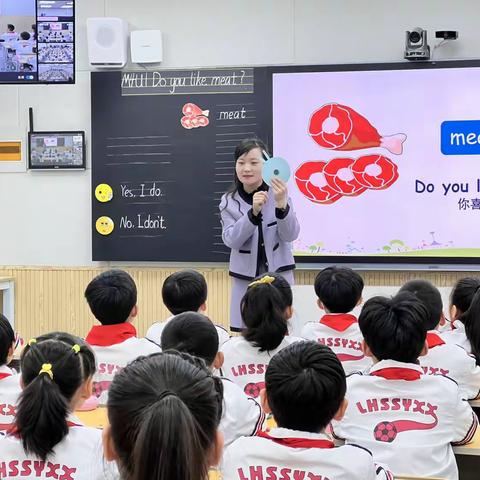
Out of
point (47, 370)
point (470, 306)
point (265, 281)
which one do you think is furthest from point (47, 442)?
point (470, 306)

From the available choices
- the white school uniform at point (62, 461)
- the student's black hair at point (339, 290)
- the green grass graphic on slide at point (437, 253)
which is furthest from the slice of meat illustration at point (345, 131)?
the white school uniform at point (62, 461)

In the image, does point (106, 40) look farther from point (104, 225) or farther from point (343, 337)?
point (343, 337)

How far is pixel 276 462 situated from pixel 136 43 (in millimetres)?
4644

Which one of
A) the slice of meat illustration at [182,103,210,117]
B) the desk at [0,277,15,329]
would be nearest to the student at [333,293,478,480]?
the slice of meat illustration at [182,103,210,117]

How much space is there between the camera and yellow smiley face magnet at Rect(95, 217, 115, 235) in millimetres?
5770

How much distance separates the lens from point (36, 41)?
5457mm

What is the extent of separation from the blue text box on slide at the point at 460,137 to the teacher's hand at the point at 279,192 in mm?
2150

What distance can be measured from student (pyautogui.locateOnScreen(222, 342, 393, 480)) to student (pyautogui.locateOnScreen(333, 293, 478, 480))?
17.9 inches

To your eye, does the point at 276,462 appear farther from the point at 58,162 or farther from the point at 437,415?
the point at 58,162

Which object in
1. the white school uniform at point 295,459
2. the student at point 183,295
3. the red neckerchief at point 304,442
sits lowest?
the white school uniform at point 295,459

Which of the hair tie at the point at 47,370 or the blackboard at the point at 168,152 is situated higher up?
the blackboard at the point at 168,152

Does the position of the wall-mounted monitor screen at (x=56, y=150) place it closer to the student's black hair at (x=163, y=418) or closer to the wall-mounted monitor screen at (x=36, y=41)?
the wall-mounted monitor screen at (x=36, y=41)

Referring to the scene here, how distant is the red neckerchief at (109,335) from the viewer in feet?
9.50

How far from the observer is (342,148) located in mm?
5496
